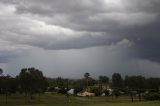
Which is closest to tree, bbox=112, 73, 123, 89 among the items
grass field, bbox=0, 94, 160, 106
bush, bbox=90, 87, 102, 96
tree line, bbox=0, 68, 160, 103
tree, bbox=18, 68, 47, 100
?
tree line, bbox=0, 68, 160, 103

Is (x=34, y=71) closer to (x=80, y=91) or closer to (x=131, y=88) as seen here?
(x=131, y=88)

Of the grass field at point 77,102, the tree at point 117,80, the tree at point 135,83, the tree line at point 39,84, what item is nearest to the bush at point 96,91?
the tree line at point 39,84

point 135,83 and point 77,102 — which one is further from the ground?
point 135,83

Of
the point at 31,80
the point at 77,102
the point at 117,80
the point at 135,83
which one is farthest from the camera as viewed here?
the point at 117,80

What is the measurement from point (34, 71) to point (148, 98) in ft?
122

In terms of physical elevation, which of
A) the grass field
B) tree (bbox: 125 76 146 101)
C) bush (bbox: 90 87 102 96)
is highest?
tree (bbox: 125 76 146 101)

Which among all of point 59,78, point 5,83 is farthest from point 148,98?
point 59,78

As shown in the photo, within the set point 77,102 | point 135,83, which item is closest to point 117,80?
point 135,83

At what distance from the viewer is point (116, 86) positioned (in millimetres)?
149250

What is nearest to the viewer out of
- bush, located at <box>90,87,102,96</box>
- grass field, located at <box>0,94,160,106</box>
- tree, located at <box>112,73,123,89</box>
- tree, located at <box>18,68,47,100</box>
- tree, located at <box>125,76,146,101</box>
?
grass field, located at <box>0,94,160,106</box>

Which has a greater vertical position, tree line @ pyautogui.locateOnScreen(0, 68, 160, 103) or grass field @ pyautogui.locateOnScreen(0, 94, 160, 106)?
tree line @ pyautogui.locateOnScreen(0, 68, 160, 103)

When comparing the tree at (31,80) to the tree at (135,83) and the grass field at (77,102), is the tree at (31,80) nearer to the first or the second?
the grass field at (77,102)

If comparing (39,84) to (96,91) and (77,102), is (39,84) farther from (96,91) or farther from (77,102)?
(96,91)

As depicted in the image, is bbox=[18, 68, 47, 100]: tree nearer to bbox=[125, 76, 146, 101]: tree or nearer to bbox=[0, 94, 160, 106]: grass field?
bbox=[0, 94, 160, 106]: grass field
